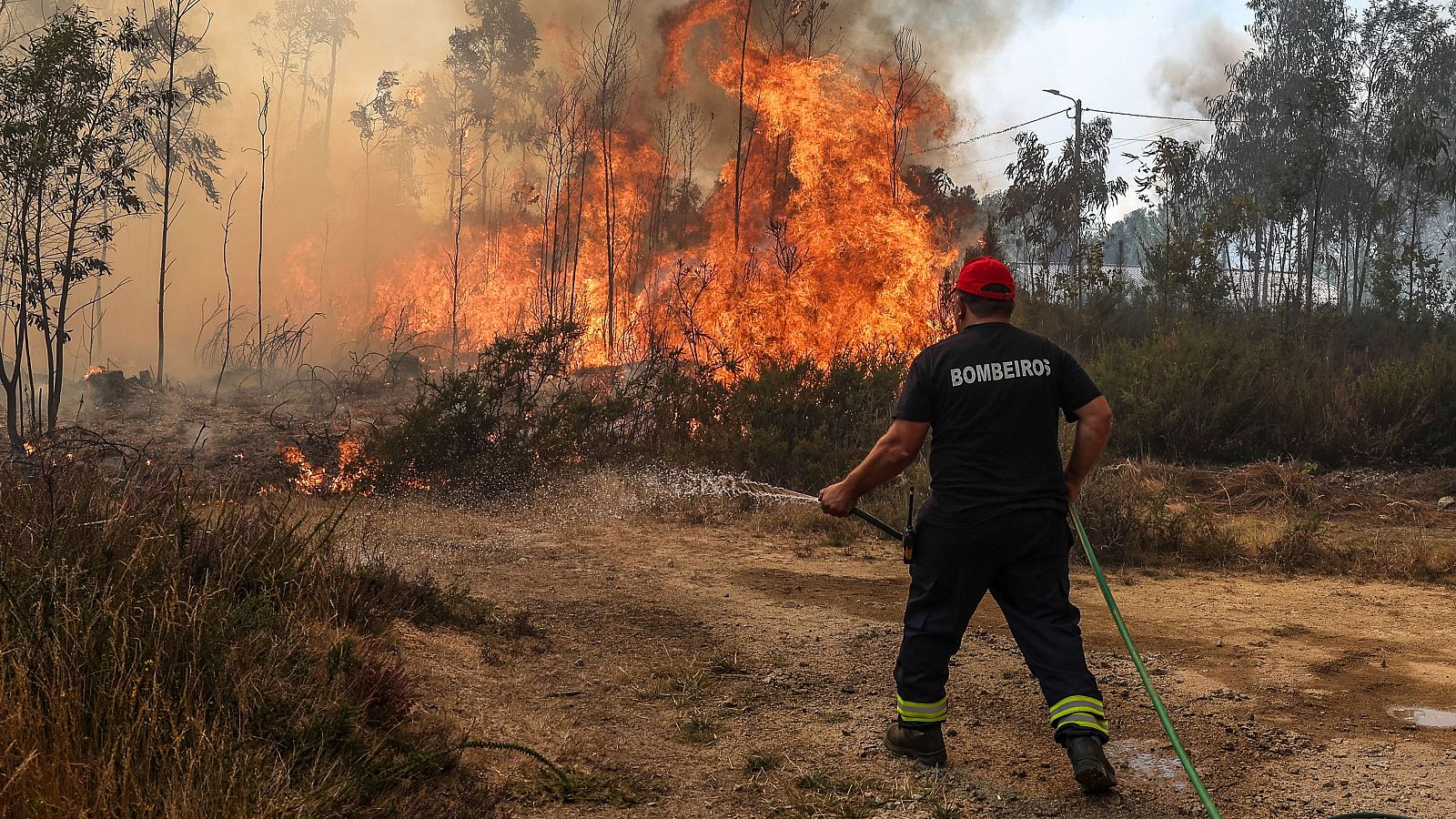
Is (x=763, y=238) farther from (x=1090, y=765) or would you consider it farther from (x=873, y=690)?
(x=1090, y=765)

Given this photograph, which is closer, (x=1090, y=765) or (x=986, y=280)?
(x=1090, y=765)

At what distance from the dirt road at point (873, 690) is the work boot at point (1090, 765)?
7cm

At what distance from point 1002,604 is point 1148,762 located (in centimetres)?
82

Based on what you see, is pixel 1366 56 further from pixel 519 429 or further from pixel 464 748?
pixel 464 748

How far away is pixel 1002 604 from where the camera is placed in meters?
3.82

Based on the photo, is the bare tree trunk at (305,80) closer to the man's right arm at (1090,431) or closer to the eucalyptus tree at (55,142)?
the eucalyptus tree at (55,142)

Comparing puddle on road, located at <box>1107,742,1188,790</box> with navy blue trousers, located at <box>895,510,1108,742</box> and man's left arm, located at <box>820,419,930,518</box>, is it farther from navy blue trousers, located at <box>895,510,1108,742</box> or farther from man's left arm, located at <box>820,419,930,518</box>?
man's left arm, located at <box>820,419,930,518</box>

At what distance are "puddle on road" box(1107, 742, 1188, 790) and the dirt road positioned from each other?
0.01 m

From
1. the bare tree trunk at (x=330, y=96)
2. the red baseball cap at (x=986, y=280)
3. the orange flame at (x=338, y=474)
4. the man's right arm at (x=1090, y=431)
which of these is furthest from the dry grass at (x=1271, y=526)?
the bare tree trunk at (x=330, y=96)

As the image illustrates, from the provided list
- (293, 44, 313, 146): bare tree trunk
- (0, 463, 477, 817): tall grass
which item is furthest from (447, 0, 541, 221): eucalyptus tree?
(0, 463, 477, 817): tall grass

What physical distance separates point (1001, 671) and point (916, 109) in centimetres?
1427

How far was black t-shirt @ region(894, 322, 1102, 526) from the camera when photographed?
3.70 m

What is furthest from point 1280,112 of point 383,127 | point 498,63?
point 383,127

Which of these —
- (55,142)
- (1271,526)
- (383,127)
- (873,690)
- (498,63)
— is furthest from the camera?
(383,127)
